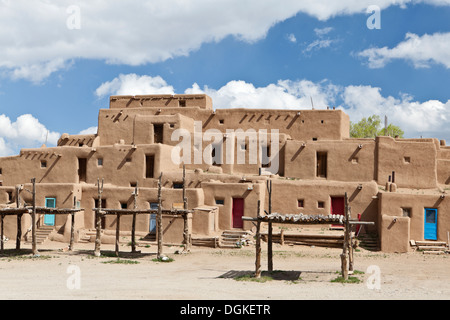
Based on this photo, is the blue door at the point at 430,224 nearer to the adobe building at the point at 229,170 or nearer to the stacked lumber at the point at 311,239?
the adobe building at the point at 229,170

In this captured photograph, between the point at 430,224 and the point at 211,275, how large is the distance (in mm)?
14685

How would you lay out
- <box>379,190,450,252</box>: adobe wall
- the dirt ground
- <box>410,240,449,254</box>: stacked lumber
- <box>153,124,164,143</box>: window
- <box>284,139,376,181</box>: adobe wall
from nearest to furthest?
the dirt ground, <box>410,240,449,254</box>: stacked lumber, <box>379,190,450,252</box>: adobe wall, <box>284,139,376,181</box>: adobe wall, <box>153,124,164,143</box>: window

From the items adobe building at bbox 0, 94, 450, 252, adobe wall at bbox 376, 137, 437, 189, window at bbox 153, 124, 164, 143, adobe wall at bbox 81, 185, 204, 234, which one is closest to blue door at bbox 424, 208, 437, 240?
adobe building at bbox 0, 94, 450, 252

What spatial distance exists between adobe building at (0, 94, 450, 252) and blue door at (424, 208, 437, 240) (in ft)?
0.17

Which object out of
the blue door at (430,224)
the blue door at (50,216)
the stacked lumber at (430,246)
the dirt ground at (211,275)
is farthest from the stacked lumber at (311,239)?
the blue door at (50,216)

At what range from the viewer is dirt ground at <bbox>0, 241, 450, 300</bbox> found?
1580cm

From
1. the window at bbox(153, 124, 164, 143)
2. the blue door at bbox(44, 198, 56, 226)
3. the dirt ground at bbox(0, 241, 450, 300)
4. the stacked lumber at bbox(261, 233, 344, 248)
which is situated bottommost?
the dirt ground at bbox(0, 241, 450, 300)

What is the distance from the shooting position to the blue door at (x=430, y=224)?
93.8ft

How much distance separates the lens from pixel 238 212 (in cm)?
3119

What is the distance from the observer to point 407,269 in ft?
73.9

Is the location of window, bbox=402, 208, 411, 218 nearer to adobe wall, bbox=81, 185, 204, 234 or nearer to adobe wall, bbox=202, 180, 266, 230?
adobe wall, bbox=202, 180, 266, 230
